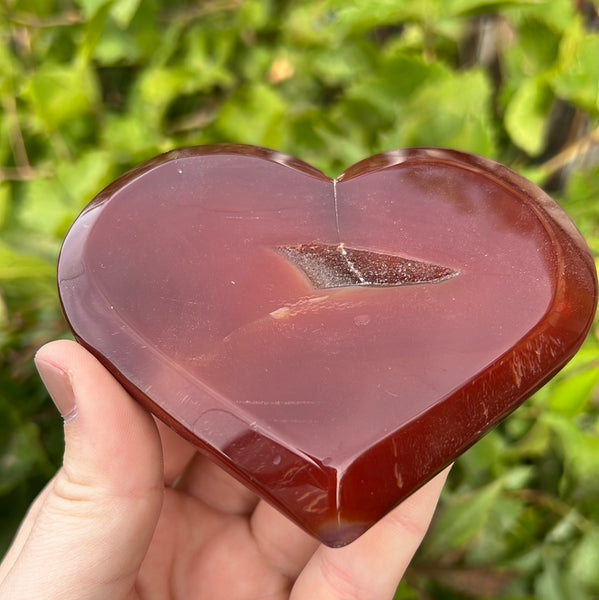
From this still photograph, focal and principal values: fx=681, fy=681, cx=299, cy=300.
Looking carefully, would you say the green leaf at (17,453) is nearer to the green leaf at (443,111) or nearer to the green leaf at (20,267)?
the green leaf at (20,267)

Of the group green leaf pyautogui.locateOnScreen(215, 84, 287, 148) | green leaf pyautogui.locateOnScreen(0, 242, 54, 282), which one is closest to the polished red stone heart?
green leaf pyautogui.locateOnScreen(0, 242, 54, 282)

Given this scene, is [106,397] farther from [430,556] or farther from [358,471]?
[430,556]

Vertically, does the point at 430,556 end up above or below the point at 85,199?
below

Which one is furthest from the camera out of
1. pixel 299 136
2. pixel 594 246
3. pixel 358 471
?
pixel 299 136

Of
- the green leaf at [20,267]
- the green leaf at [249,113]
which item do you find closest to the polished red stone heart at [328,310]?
the green leaf at [20,267]

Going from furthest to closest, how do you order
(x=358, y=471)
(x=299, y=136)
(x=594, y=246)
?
(x=299, y=136) → (x=594, y=246) → (x=358, y=471)

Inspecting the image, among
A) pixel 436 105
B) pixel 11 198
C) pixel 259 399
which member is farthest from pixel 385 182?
pixel 11 198

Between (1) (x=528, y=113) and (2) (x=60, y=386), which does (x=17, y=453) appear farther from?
(1) (x=528, y=113)

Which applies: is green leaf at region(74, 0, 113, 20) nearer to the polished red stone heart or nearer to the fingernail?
the polished red stone heart
